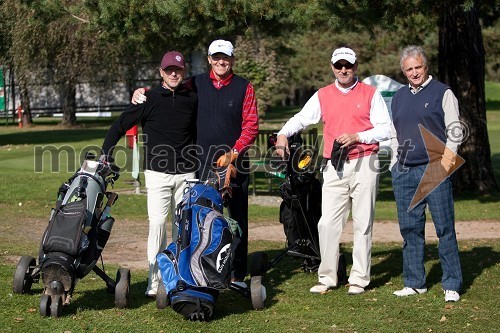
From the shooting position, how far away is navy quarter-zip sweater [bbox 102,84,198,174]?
8.04m

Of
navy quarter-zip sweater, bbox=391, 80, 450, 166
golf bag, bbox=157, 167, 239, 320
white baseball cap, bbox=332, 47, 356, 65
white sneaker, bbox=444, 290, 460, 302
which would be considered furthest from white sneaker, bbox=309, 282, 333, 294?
white baseball cap, bbox=332, 47, 356, 65

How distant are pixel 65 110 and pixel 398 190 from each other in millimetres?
38295

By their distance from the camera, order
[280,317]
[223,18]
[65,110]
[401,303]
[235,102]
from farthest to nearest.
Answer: [65,110] → [223,18] → [235,102] → [401,303] → [280,317]

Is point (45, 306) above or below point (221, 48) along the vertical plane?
below

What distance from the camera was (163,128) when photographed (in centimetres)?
805

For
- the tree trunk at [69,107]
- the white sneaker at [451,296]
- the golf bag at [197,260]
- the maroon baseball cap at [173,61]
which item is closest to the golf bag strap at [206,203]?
the golf bag at [197,260]

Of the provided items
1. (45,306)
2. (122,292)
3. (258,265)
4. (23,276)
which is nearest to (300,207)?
(258,265)

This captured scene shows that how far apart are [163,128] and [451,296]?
2825 mm

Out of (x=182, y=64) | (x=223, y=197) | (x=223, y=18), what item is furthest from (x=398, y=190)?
(x=223, y=18)

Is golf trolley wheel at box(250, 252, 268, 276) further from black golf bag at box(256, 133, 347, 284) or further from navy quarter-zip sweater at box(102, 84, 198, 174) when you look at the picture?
navy quarter-zip sweater at box(102, 84, 198, 174)

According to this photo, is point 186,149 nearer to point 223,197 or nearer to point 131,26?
point 223,197

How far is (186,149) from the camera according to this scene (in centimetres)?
812

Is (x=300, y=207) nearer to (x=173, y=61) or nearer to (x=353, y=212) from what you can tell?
(x=353, y=212)

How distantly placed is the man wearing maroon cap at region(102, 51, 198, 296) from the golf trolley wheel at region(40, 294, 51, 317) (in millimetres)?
1069
